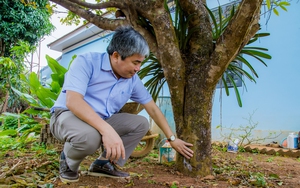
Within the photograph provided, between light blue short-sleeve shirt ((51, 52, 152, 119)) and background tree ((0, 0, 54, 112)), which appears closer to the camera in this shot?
light blue short-sleeve shirt ((51, 52, 152, 119))

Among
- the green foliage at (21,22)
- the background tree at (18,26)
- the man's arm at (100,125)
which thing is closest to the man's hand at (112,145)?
the man's arm at (100,125)

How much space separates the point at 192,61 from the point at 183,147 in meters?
0.68

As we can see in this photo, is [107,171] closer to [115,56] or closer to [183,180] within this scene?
[183,180]

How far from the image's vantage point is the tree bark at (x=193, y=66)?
1.93m

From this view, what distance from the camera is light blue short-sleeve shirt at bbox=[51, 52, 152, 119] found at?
167 cm

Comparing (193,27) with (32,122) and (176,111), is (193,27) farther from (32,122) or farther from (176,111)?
(32,122)

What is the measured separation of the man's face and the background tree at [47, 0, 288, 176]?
374 mm

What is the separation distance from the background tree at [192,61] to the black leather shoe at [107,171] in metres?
0.47

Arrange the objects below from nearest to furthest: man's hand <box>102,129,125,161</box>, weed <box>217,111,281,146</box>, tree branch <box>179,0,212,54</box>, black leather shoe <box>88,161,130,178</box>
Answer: man's hand <box>102,129,125,161</box> → black leather shoe <box>88,161,130,178</box> → tree branch <box>179,0,212,54</box> → weed <box>217,111,281,146</box>

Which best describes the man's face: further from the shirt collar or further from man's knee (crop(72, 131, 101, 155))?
man's knee (crop(72, 131, 101, 155))

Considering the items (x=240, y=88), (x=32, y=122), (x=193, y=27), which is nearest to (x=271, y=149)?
(x=240, y=88)

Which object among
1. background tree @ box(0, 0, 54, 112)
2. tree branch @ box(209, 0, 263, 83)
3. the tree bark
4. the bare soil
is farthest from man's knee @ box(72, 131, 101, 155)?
background tree @ box(0, 0, 54, 112)

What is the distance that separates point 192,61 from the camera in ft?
6.86

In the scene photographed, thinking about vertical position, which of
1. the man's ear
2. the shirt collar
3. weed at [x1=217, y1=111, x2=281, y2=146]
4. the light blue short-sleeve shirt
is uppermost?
the man's ear
